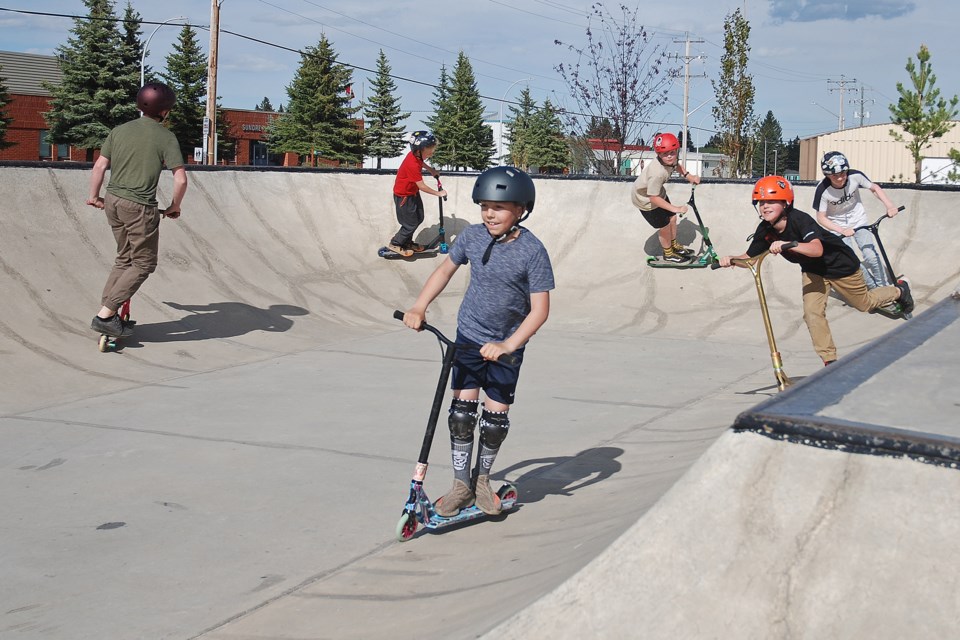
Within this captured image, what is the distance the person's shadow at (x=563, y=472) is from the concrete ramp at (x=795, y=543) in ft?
7.02

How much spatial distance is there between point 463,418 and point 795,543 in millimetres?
2015

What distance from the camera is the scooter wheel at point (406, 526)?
14.2 ft

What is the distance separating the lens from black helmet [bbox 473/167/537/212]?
4.31 metres

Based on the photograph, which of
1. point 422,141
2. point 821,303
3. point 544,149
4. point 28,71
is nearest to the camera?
point 821,303

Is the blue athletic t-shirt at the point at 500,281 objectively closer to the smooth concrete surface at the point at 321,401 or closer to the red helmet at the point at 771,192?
the smooth concrete surface at the point at 321,401

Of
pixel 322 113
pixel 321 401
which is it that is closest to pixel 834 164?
pixel 321 401

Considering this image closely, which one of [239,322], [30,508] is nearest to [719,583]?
[30,508]

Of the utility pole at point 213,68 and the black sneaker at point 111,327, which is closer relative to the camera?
the black sneaker at point 111,327

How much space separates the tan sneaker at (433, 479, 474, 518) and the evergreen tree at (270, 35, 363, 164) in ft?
197

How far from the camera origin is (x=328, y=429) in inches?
250

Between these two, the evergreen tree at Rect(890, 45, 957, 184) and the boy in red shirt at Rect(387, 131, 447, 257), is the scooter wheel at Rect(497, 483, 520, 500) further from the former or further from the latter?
the evergreen tree at Rect(890, 45, 957, 184)

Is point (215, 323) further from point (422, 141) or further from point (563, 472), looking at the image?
point (563, 472)

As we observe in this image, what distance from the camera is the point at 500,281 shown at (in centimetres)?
450

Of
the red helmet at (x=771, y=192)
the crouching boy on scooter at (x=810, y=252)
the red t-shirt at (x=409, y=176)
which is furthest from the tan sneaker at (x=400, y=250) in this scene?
the red helmet at (x=771, y=192)
